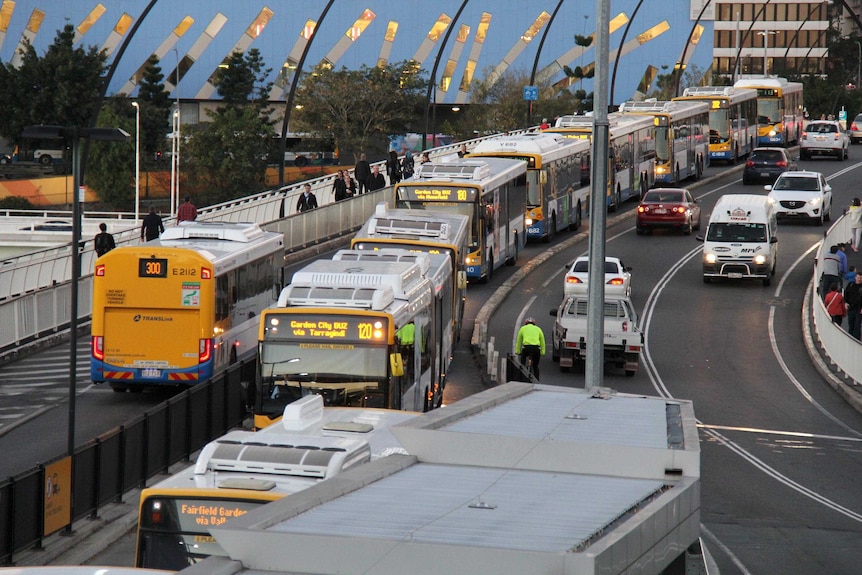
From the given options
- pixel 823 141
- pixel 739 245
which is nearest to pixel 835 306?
pixel 739 245

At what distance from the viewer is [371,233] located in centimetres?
2919

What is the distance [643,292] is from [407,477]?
103ft

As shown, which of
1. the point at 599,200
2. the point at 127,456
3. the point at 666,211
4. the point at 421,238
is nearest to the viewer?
the point at 599,200

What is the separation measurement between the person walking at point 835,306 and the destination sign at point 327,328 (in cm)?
1507

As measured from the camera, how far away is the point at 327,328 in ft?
61.5

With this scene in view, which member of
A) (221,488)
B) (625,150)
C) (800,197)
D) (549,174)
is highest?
(625,150)

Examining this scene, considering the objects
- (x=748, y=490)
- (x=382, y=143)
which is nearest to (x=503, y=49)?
(x=382, y=143)

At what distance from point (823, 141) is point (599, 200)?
5452 cm

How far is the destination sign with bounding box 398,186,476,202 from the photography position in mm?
35500

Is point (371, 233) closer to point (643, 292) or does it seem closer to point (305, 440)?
point (643, 292)

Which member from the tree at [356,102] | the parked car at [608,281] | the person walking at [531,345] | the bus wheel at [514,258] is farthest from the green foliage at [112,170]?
the person walking at [531,345]

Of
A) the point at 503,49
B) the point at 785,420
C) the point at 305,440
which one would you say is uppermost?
the point at 503,49

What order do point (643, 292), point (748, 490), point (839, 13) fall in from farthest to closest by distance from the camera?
point (839, 13) < point (643, 292) < point (748, 490)

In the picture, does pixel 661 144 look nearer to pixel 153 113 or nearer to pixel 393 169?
pixel 393 169
